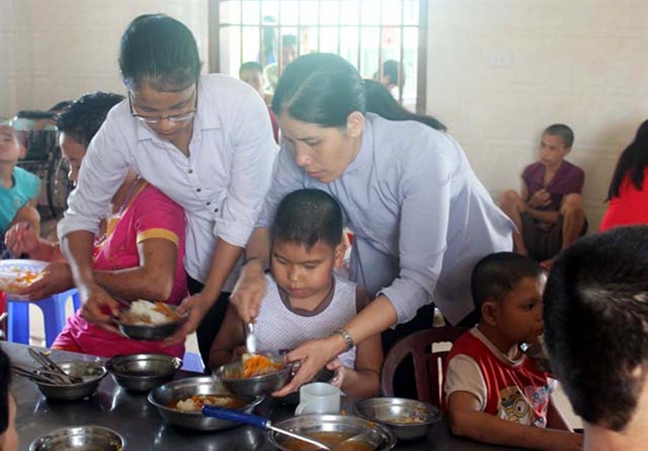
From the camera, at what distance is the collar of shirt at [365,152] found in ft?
6.82

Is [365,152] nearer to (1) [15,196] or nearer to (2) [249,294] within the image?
(2) [249,294]

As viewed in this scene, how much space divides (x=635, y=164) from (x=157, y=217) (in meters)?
1.68

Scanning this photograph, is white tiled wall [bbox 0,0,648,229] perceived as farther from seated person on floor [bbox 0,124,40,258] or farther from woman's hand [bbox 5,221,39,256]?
woman's hand [bbox 5,221,39,256]

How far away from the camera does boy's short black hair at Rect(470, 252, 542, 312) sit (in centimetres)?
212

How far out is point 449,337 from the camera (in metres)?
2.22

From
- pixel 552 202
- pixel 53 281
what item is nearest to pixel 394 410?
pixel 53 281

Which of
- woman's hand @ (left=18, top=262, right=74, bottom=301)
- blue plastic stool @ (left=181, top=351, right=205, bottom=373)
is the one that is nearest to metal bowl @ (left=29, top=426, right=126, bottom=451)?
woman's hand @ (left=18, top=262, right=74, bottom=301)

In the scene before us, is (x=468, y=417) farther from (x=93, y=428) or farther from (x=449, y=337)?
(x=93, y=428)

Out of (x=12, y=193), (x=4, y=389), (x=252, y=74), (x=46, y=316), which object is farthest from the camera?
(x=252, y=74)

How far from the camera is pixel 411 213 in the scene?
203 centimetres

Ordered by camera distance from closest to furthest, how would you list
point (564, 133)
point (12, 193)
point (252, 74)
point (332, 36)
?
point (12, 193) → point (564, 133) → point (252, 74) → point (332, 36)

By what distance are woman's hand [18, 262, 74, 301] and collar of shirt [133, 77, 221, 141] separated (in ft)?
1.73

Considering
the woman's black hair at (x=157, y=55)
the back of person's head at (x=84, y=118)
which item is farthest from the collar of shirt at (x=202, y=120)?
the back of person's head at (x=84, y=118)

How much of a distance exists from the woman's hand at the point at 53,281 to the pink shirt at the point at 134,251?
15 centimetres
